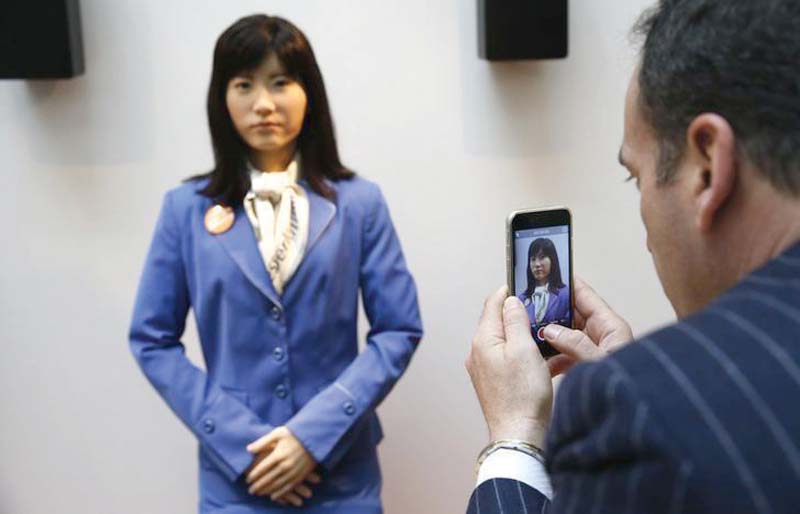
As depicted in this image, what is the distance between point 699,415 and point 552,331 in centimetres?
60

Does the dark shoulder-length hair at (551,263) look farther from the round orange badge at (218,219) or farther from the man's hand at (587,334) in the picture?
the round orange badge at (218,219)

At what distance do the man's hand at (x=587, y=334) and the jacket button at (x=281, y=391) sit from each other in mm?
631

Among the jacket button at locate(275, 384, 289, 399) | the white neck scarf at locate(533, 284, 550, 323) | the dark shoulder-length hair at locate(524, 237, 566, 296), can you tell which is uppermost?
the dark shoulder-length hair at locate(524, 237, 566, 296)

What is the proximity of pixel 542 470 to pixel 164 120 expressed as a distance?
1.52 m

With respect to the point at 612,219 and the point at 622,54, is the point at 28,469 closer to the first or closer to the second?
the point at 612,219

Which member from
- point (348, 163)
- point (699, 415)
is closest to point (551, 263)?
point (699, 415)

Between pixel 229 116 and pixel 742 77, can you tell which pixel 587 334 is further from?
pixel 229 116

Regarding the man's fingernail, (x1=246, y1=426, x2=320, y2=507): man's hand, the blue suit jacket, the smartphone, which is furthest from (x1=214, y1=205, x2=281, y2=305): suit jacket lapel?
the man's fingernail

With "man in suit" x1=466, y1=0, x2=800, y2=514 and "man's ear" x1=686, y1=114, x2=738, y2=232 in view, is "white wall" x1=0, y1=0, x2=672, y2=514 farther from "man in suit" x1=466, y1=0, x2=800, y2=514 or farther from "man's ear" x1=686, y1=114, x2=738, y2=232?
"man's ear" x1=686, y1=114, x2=738, y2=232

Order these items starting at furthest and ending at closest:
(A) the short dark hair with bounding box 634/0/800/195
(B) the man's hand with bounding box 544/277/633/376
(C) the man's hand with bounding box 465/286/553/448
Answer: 1. (B) the man's hand with bounding box 544/277/633/376
2. (C) the man's hand with bounding box 465/286/553/448
3. (A) the short dark hair with bounding box 634/0/800/195

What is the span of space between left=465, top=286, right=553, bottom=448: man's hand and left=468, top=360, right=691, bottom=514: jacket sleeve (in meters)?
0.32

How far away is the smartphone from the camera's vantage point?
1250mm

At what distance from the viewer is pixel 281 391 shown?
1723mm

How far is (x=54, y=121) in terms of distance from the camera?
2.19m
